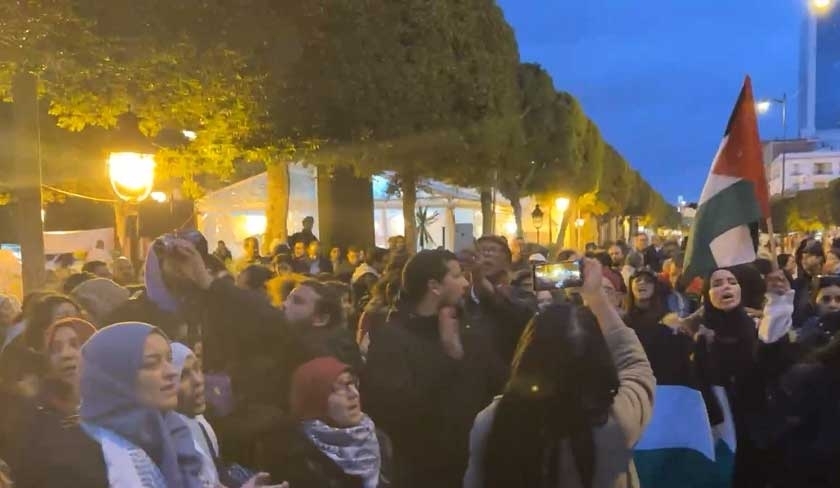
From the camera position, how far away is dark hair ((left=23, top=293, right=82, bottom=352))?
14.0 ft

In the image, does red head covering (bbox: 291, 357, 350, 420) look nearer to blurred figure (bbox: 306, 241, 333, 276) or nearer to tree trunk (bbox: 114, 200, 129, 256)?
blurred figure (bbox: 306, 241, 333, 276)

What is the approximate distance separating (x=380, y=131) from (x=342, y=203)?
4918 millimetres

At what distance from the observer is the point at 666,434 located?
14.6 feet

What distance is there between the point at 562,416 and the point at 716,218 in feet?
9.18

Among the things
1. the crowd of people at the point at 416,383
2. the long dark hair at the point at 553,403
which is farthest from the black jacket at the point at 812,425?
the long dark hair at the point at 553,403

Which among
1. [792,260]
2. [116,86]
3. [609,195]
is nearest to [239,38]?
[116,86]

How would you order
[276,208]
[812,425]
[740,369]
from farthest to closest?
[276,208]
[740,369]
[812,425]

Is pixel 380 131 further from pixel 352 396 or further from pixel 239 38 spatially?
pixel 352 396

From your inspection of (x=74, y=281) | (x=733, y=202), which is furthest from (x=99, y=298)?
(x=733, y=202)

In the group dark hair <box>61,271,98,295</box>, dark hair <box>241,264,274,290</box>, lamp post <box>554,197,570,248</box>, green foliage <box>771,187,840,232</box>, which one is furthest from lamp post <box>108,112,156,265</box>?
green foliage <box>771,187,840,232</box>

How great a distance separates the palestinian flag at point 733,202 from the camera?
5.04 metres

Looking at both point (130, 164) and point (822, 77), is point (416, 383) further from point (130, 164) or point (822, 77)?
point (822, 77)

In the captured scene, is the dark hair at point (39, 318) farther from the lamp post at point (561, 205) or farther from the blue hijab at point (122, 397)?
the lamp post at point (561, 205)

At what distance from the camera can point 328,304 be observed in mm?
4773
